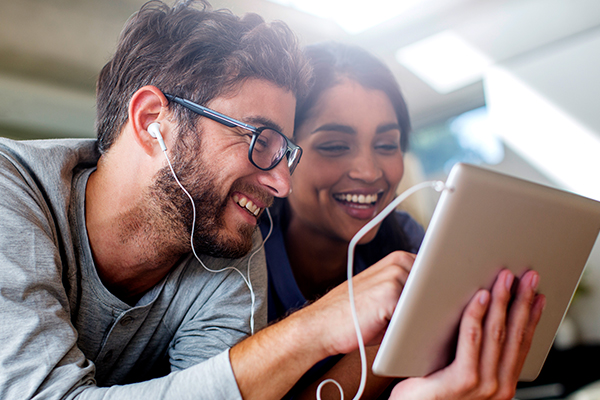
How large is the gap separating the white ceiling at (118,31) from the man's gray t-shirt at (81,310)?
513mm

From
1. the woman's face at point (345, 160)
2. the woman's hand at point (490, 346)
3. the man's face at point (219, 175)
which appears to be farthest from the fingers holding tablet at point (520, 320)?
the woman's face at point (345, 160)

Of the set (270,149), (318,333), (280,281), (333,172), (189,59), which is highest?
(189,59)

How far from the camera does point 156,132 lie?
941 mm

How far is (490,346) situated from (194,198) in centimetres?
69

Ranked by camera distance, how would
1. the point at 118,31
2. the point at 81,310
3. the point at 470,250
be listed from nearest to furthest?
the point at 470,250 < the point at 81,310 < the point at 118,31

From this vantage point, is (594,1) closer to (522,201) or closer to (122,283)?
(522,201)

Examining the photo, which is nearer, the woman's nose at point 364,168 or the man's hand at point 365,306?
the man's hand at point 365,306

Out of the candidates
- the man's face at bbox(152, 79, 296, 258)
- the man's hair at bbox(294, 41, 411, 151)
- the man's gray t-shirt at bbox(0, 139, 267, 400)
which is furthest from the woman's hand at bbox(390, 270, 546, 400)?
the man's hair at bbox(294, 41, 411, 151)

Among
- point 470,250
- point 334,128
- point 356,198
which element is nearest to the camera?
point 470,250

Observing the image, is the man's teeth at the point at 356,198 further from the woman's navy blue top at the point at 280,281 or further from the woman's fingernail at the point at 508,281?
the woman's fingernail at the point at 508,281

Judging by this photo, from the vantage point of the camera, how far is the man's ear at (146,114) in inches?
38.2

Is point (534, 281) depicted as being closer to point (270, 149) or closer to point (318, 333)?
point (318, 333)

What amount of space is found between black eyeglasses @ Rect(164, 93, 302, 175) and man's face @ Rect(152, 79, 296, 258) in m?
0.02

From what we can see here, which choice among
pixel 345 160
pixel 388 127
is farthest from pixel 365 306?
pixel 388 127
